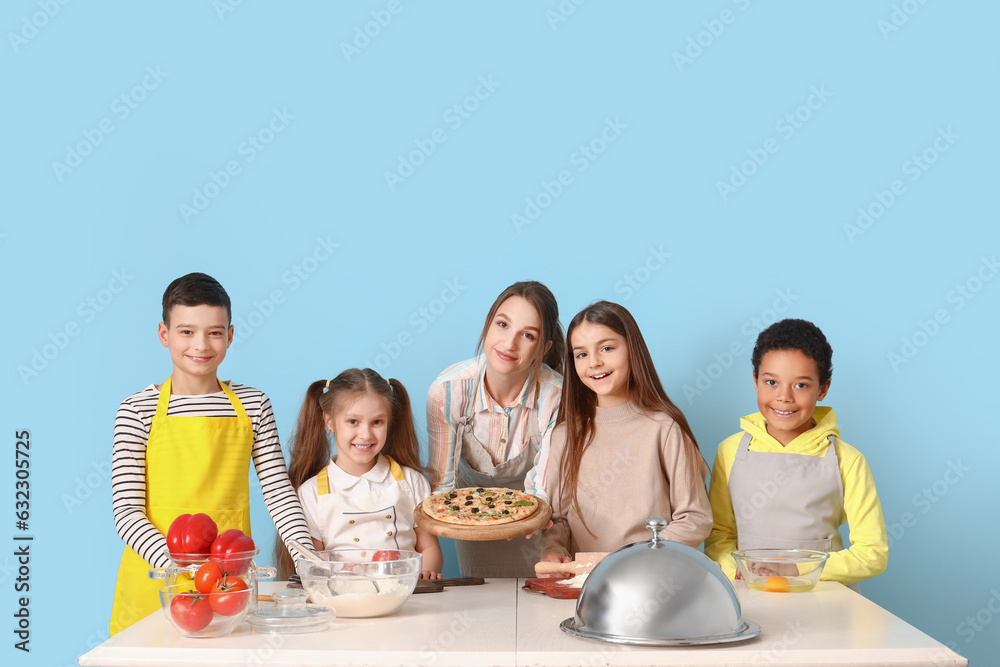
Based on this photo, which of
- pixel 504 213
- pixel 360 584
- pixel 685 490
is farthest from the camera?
pixel 504 213

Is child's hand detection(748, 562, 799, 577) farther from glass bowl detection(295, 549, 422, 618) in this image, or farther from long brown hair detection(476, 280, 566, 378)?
long brown hair detection(476, 280, 566, 378)

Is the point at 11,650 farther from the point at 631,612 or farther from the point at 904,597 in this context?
the point at 904,597

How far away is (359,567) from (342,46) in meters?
2.71

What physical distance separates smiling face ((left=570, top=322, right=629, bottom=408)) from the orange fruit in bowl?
0.89 m

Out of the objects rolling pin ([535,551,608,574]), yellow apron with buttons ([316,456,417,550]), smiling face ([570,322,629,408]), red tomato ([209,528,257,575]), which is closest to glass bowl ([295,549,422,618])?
red tomato ([209,528,257,575])

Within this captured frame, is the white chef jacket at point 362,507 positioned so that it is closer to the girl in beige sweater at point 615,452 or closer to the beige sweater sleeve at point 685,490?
the girl in beige sweater at point 615,452

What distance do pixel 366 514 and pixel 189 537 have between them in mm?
1128

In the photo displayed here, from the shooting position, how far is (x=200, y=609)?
2.12 metres

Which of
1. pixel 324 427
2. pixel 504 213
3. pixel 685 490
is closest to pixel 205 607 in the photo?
pixel 324 427

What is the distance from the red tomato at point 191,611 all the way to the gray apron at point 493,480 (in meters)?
1.53

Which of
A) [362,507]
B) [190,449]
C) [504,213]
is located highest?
[504,213]

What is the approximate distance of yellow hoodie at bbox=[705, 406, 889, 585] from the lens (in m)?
3.07

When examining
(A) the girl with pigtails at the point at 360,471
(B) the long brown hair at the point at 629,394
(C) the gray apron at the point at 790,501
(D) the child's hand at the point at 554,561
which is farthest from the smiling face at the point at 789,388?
(A) the girl with pigtails at the point at 360,471

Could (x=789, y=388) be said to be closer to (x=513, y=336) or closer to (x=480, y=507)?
(x=513, y=336)
